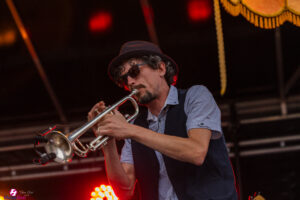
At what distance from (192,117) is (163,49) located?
294 cm

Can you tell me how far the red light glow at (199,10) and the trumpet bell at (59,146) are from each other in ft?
10.1

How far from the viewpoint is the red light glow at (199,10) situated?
16.3 feet

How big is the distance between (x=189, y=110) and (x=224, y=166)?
438 mm

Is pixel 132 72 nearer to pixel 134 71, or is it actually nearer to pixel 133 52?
pixel 134 71

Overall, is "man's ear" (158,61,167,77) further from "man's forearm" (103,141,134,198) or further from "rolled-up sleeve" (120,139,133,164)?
"man's forearm" (103,141,134,198)

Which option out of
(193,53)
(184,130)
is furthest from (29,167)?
(184,130)

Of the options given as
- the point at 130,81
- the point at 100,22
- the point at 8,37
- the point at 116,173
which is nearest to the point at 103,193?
the point at 100,22

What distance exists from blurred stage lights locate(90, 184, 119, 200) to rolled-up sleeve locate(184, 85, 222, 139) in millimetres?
2897

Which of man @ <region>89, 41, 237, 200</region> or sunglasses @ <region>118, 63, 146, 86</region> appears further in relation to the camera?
sunglasses @ <region>118, 63, 146, 86</region>

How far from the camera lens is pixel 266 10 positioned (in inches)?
142

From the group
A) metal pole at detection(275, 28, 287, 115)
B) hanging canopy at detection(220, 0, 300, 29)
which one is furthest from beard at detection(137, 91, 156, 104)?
metal pole at detection(275, 28, 287, 115)

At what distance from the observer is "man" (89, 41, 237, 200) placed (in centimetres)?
241

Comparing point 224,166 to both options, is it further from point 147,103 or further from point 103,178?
point 103,178

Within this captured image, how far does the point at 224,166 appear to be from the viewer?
2.57 m
